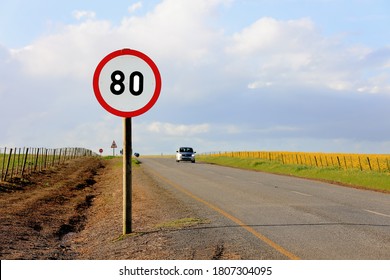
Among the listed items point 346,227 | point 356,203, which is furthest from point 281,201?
point 346,227

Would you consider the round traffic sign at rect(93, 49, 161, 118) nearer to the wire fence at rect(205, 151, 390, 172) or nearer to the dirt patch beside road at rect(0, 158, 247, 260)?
the dirt patch beside road at rect(0, 158, 247, 260)

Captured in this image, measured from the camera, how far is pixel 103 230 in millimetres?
10961

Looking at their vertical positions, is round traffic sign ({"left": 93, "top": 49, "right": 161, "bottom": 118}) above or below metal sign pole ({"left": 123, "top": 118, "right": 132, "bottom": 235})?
above

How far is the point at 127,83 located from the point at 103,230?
13.2ft

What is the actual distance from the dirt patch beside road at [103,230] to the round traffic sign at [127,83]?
7.17 feet

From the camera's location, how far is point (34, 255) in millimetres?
8859

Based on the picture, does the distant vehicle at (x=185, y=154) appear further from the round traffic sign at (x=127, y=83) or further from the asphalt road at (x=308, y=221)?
the round traffic sign at (x=127, y=83)

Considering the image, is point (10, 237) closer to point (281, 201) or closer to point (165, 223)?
point (165, 223)

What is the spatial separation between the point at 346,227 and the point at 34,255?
19.3ft

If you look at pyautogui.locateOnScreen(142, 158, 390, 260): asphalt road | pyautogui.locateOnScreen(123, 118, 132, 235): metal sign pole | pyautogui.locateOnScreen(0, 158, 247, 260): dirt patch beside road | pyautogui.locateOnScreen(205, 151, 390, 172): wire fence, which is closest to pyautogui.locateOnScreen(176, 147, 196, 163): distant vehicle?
pyautogui.locateOnScreen(205, 151, 390, 172): wire fence

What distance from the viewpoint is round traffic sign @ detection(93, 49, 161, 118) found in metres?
8.09

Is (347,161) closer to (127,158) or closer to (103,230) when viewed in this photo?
(103,230)

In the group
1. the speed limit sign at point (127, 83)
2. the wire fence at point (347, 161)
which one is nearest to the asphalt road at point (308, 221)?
the speed limit sign at point (127, 83)

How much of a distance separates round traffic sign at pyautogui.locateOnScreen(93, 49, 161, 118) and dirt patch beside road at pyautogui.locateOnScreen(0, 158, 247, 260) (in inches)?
86.0
